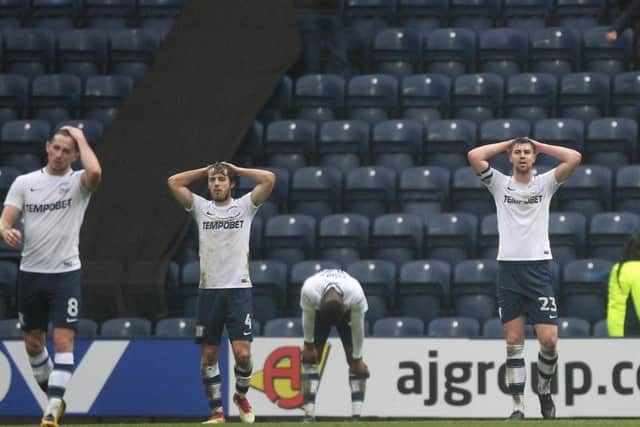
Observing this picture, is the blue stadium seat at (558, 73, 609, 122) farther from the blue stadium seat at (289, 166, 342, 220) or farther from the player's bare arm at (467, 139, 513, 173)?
the player's bare arm at (467, 139, 513, 173)

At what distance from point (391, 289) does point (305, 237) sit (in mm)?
1277

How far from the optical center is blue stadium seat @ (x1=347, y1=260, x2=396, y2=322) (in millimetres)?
15906

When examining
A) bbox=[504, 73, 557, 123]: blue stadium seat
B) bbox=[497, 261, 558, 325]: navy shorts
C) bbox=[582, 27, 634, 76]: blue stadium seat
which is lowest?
bbox=[497, 261, 558, 325]: navy shorts

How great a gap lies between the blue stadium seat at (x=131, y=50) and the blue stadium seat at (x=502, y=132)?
16.1 ft

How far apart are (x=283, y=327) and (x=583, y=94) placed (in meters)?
5.41

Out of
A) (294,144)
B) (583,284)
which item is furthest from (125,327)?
(583,284)

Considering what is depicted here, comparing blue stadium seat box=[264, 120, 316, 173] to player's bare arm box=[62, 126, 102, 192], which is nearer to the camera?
player's bare arm box=[62, 126, 102, 192]

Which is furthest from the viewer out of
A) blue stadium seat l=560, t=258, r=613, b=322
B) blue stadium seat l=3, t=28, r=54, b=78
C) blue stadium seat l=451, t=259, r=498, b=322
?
blue stadium seat l=3, t=28, r=54, b=78

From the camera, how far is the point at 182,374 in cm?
1444

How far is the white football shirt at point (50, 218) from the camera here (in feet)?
34.3

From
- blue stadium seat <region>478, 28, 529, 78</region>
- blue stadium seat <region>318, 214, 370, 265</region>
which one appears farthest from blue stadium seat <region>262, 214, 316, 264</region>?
blue stadium seat <region>478, 28, 529, 78</region>

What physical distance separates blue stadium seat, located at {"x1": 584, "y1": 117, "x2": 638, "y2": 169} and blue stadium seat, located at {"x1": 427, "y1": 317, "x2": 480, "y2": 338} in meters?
3.42

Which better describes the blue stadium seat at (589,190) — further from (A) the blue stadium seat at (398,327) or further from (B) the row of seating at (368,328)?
(A) the blue stadium seat at (398,327)

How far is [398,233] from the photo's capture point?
1652 cm
